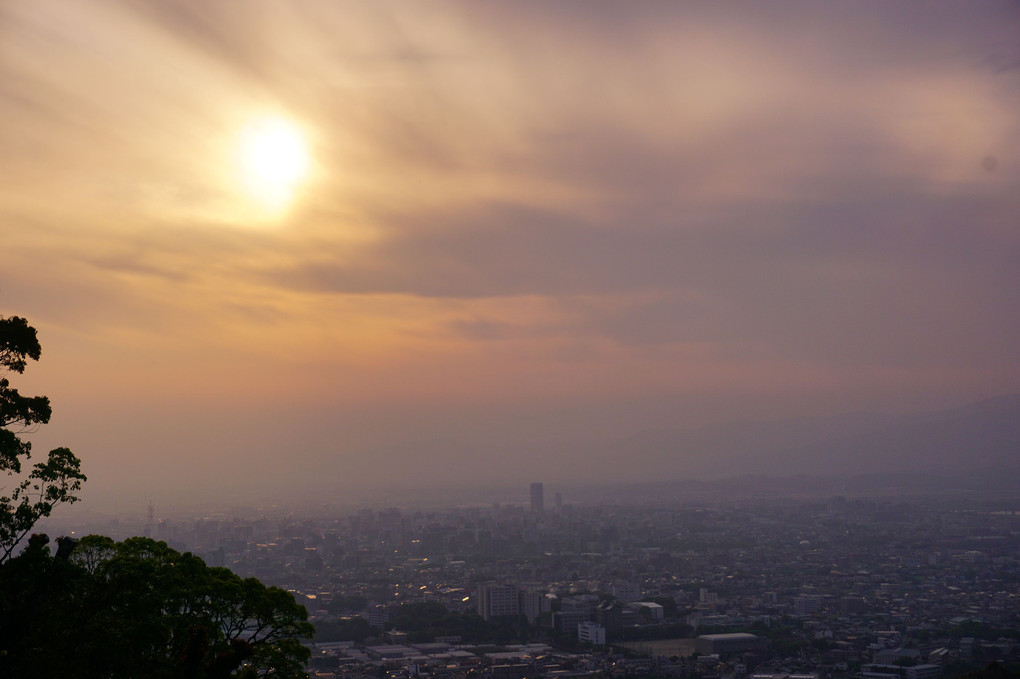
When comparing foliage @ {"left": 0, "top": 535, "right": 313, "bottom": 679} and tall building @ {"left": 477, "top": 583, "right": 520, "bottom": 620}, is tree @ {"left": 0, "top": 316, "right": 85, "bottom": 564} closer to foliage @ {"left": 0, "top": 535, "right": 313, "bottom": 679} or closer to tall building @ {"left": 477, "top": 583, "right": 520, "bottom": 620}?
foliage @ {"left": 0, "top": 535, "right": 313, "bottom": 679}

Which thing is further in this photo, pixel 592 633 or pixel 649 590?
pixel 649 590

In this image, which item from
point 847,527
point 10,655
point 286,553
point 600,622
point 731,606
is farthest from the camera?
point 847,527

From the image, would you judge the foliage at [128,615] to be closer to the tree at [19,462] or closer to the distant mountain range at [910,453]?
the tree at [19,462]

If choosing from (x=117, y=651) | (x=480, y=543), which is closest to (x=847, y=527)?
(x=480, y=543)

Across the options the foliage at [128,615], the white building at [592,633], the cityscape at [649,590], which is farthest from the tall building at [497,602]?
the foliage at [128,615]

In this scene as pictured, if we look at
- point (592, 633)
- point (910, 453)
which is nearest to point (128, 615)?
point (592, 633)

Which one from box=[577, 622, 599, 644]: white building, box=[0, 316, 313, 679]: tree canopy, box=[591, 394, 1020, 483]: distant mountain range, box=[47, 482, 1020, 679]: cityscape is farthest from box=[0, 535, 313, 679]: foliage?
box=[591, 394, 1020, 483]: distant mountain range

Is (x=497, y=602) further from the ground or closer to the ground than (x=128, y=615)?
closer to the ground

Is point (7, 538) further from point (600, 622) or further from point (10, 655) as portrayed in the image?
point (600, 622)

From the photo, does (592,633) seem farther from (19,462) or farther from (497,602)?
(19,462)
